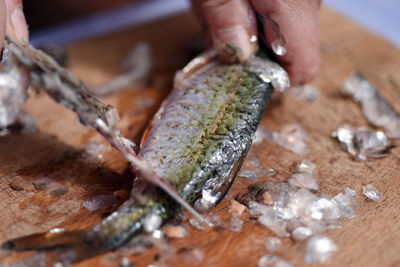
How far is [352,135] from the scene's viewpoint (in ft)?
6.48

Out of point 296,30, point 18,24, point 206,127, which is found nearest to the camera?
point 18,24

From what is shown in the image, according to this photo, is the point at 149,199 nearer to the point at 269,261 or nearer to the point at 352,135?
the point at 269,261

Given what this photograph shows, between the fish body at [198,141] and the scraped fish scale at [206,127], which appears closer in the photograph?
the fish body at [198,141]

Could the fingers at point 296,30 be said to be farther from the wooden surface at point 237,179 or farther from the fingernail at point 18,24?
the fingernail at point 18,24

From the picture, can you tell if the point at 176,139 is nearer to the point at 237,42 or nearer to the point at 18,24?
the point at 237,42

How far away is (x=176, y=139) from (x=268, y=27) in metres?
0.72

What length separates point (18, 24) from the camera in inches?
59.9

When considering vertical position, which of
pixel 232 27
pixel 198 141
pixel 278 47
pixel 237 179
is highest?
pixel 232 27

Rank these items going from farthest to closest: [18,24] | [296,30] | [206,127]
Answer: [296,30] → [206,127] → [18,24]

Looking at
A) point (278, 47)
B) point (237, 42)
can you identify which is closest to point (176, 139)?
point (237, 42)

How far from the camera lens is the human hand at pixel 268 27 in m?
1.82

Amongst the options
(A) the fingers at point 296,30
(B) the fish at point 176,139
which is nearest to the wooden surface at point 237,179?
(B) the fish at point 176,139

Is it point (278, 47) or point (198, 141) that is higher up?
point (278, 47)

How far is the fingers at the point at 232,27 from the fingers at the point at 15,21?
0.79m
